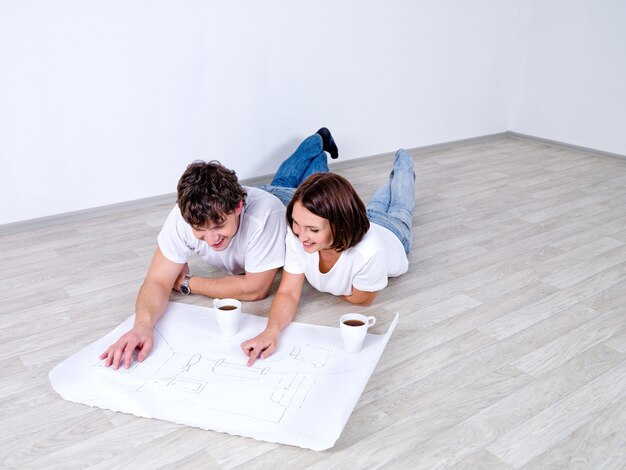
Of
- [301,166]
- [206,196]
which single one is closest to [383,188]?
[301,166]

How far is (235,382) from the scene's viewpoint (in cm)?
156

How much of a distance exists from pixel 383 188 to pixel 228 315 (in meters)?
1.16

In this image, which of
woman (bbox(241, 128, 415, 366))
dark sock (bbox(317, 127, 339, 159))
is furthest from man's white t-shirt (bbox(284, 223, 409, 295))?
dark sock (bbox(317, 127, 339, 159))

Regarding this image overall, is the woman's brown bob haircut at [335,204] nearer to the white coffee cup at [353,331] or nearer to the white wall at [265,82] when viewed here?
the white coffee cup at [353,331]

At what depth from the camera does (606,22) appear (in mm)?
3881

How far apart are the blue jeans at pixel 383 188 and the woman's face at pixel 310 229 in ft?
1.67

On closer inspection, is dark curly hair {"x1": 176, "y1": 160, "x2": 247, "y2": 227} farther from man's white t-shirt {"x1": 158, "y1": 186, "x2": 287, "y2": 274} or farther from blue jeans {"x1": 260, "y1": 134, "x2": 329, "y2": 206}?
blue jeans {"x1": 260, "y1": 134, "x2": 329, "y2": 206}

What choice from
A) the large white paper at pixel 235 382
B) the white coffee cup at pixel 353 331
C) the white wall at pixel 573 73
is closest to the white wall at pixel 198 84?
the white wall at pixel 573 73

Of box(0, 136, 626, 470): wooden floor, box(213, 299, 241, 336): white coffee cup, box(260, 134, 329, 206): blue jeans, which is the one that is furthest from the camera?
box(260, 134, 329, 206): blue jeans

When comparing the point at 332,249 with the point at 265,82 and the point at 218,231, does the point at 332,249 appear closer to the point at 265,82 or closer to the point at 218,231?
the point at 218,231

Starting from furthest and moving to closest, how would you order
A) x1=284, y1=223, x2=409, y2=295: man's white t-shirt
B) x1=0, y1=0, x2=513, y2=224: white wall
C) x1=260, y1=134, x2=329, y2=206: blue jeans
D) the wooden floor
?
x1=260, y1=134, x2=329, y2=206: blue jeans
x1=0, y1=0, x2=513, y2=224: white wall
x1=284, y1=223, x2=409, y2=295: man's white t-shirt
the wooden floor

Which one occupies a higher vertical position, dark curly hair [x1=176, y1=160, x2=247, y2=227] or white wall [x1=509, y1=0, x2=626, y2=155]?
dark curly hair [x1=176, y1=160, x2=247, y2=227]


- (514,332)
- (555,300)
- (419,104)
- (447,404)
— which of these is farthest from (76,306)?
(419,104)

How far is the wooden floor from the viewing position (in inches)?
55.6
